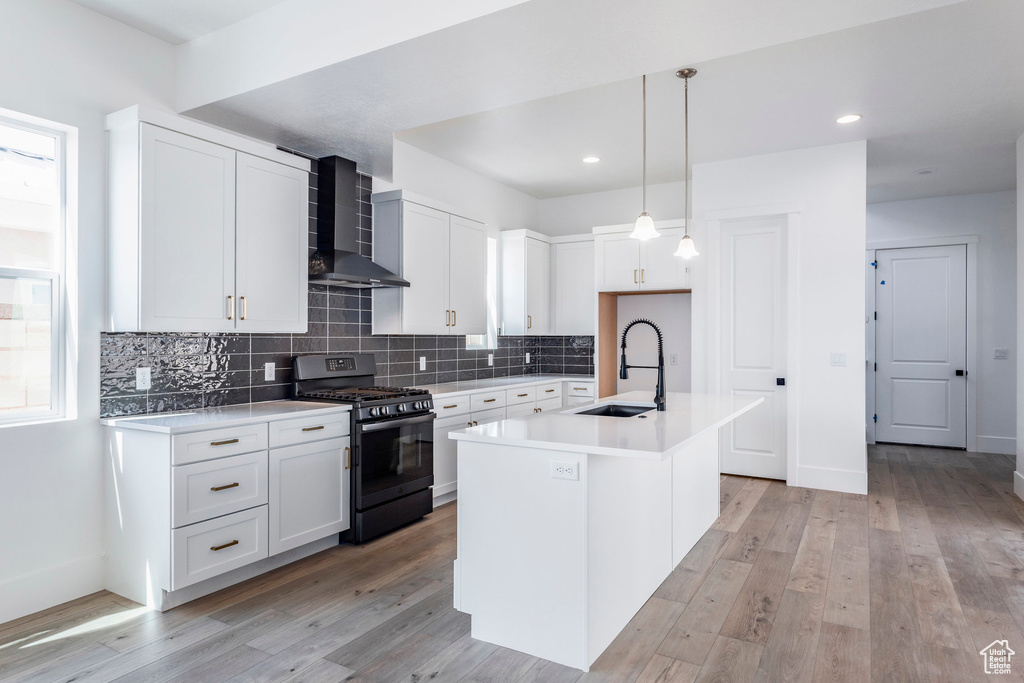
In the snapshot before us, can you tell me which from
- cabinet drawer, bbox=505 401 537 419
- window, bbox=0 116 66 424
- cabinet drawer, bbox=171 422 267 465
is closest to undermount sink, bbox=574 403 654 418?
cabinet drawer, bbox=505 401 537 419

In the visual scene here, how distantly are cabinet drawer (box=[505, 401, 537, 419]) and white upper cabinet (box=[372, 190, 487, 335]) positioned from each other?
722 millimetres

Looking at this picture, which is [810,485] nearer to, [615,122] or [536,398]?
[536,398]

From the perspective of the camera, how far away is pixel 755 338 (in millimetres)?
5109

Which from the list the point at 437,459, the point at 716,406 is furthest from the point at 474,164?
the point at 716,406

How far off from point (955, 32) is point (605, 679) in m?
3.46

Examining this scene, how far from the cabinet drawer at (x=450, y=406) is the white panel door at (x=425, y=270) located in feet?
1.85

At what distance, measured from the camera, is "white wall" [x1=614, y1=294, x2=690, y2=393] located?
232 inches

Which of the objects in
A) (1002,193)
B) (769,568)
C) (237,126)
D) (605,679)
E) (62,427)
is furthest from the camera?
(1002,193)

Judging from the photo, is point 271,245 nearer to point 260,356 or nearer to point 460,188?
point 260,356

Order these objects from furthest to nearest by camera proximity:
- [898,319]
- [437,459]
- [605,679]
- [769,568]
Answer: [898,319] < [437,459] < [769,568] < [605,679]

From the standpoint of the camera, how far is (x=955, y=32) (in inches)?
117

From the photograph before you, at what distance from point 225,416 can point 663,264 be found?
390 cm

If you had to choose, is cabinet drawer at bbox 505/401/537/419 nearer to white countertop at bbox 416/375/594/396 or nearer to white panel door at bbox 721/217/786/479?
white countertop at bbox 416/375/594/396

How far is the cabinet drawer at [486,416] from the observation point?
460 cm
